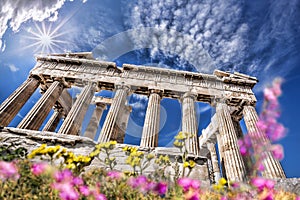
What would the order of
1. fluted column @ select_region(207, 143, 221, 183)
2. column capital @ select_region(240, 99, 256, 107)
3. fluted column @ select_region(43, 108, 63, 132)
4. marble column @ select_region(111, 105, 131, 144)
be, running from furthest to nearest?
fluted column @ select_region(207, 143, 221, 183) → fluted column @ select_region(43, 108, 63, 132) → column capital @ select_region(240, 99, 256, 107) → marble column @ select_region(111, 105, 131, 144)

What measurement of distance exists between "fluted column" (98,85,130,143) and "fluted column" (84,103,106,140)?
20.6 ft

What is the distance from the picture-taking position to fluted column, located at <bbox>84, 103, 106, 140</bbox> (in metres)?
21.3

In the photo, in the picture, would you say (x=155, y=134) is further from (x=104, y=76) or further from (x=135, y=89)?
(x=104, y=76)

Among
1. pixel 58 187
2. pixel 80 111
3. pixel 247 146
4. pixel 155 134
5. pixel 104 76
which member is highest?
pixel 104 76

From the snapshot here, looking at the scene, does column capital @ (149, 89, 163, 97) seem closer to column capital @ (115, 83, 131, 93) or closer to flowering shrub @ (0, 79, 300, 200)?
column capital @ (115, 83, 131, 93)

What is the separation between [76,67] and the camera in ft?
66.9

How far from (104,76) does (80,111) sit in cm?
517

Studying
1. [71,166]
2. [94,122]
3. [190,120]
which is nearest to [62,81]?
[94,122]

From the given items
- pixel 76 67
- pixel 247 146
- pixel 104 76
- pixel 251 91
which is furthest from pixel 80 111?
pixel 251 91

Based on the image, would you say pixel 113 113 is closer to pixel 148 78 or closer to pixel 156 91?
pixel 156 91

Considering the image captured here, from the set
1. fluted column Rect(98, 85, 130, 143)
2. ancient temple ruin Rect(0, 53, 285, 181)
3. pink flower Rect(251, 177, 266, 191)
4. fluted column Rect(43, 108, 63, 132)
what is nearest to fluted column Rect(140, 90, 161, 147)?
ancient temple ruin Rect(0, 53, 285, 181)

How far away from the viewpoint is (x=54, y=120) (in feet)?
71.8

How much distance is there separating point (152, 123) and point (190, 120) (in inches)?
137

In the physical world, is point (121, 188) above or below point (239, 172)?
below
